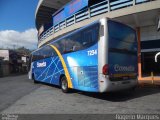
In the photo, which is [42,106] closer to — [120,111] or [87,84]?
[87,84]

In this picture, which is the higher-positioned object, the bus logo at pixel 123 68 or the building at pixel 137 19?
the building at pixel 137 19

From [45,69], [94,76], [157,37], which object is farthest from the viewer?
[157,37]

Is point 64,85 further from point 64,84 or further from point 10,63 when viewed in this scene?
point 10,63

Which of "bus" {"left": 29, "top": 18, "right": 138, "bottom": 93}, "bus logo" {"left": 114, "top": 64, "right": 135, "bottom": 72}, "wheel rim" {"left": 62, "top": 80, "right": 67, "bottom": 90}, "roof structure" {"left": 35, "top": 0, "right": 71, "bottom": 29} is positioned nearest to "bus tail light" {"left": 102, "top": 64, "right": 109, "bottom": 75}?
"bus" {"left": 29, "top": 18, "right": 138, "bottom": 93}

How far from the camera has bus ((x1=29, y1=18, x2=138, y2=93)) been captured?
8891mm

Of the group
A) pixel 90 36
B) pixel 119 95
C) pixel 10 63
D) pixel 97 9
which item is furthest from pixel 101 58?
pixel 10 63

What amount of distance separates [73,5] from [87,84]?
44.0ft

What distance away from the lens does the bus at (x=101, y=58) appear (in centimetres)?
889

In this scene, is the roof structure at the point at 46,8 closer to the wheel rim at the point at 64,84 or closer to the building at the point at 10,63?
the building at the point at 10,63

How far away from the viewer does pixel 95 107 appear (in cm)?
777

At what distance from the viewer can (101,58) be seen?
885 centimetres

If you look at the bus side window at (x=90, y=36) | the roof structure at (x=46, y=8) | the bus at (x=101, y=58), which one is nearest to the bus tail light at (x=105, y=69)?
the bus at (x=101, y=58)

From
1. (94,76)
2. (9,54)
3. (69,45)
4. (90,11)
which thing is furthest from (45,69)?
(9,54)

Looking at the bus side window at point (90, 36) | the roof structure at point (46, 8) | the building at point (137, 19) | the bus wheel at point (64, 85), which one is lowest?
the bus wheel at point (64, 85)
